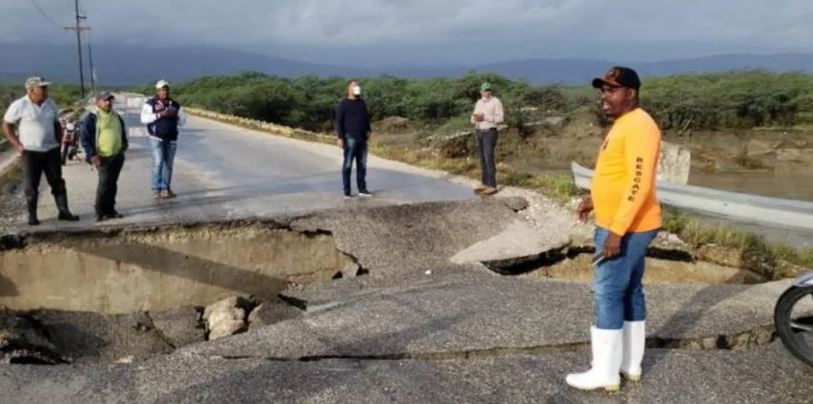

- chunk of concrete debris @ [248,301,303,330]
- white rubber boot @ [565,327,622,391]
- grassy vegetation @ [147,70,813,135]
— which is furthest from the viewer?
grassy vegetation @ [147,70,813,135]

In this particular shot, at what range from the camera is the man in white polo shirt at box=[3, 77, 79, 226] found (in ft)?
27.7

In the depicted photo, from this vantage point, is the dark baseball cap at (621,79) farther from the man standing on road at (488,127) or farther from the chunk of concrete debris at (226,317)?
the man standing on road at (488,127)

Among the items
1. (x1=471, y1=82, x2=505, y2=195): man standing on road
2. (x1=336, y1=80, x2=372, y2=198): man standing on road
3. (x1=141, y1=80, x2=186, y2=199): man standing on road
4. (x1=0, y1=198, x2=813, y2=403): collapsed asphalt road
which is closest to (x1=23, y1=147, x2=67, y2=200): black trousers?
(x1=0, y1=198, x2=813, y2=403): collapsed asphalt road

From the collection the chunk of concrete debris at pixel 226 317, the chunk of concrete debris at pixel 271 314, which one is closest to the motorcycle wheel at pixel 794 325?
the chunk of concrete debris at pixel 271 314

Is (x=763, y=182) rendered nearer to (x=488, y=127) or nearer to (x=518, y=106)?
(x=518, y=106)

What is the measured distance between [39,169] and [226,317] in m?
2.87

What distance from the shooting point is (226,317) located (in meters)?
7.84

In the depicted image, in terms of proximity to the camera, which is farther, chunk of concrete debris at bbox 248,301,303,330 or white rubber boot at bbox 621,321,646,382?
chunk of concrete debris at bbox 248,301,303,330

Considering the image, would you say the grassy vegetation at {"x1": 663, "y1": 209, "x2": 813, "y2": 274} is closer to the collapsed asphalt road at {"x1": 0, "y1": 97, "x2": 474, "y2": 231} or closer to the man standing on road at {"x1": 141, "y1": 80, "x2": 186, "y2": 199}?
the collapsed asphalt road at {"x1": 0, "y1": 97, "x2": 474, "y2": 231}

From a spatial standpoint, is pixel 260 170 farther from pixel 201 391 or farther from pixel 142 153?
pixel 201 391

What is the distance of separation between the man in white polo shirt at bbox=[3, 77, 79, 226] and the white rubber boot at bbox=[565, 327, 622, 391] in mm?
6643

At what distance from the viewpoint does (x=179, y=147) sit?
64.3ft

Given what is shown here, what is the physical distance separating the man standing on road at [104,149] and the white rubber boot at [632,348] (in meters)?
6.55

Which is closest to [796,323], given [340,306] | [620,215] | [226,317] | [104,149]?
[620,215]
